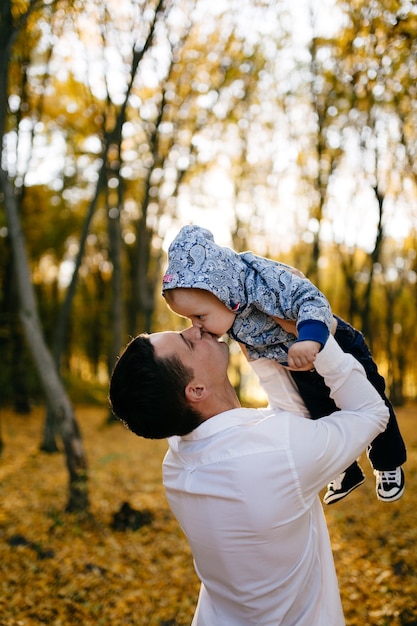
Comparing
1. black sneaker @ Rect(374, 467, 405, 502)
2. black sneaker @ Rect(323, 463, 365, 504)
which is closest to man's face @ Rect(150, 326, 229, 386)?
black sneaker @ Rect(323, 463, 365, 504)

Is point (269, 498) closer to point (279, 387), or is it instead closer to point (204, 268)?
point (279, 387)

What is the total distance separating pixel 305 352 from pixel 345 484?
955 mm

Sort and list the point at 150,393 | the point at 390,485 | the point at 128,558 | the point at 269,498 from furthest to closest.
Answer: the point at 128,558 → the point at 390,485 → the point at 150,393 → the point at 269,498

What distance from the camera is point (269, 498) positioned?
6.25ft

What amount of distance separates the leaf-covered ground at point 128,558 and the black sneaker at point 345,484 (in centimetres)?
202

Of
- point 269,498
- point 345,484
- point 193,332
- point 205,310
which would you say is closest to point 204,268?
point 205,310

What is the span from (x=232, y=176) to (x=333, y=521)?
11926mm

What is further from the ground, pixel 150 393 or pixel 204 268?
pixel 204 268

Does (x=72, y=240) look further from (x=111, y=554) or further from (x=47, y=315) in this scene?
(x=111, y=554)

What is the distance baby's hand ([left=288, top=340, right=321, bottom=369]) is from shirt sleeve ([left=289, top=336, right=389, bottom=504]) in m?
0.03

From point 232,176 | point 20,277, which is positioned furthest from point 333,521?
point 232,176

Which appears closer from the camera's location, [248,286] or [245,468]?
[245,468]

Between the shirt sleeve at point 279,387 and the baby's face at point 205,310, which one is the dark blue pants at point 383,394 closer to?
the shirt sleeve at point 279,387

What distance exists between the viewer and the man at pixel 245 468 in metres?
1.92
